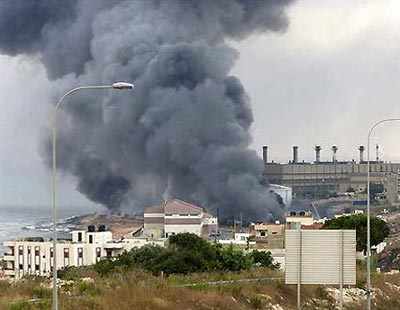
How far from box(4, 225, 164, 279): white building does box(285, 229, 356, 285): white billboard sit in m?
38.6

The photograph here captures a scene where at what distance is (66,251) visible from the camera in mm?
55125

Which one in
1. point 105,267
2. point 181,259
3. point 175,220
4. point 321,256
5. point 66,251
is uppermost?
point 321,256

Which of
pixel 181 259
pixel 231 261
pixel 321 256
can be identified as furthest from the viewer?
pixel 231 261

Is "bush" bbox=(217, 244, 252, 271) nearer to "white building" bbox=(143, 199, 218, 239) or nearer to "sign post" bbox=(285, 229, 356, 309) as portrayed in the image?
"sign post" bbox=(285, 229, 356, 309)

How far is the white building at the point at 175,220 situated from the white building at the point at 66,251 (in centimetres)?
1464

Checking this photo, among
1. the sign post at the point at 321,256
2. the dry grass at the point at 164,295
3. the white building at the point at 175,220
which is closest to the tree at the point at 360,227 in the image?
the dry grass at the point at 164,295

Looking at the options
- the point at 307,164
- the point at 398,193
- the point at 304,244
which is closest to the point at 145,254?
the point at 304,244

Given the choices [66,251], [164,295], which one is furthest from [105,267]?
[66,251]

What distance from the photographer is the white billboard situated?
50.2 feet

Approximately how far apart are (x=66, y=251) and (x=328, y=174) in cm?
8397

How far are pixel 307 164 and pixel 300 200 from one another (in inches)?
751

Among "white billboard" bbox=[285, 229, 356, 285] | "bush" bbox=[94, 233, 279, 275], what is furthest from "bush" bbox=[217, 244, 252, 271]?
"white billboard" bbox=[285, 229, 356, 285]

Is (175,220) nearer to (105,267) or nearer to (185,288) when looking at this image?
(105,267)

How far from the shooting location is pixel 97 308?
54.3 feet
